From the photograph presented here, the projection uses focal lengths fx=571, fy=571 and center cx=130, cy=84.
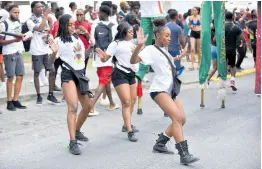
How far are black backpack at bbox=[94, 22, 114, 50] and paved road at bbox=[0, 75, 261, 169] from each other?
3.93 ft

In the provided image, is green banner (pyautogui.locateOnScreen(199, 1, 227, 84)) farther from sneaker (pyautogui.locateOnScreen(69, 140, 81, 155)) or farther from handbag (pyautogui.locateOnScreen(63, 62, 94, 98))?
sneaker (pyautogui.locateOnScreen(69, 140, 81, 155))

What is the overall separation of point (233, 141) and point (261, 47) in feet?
5.03

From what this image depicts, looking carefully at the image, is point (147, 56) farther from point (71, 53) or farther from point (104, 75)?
point (104, 75)

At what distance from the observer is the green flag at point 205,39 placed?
9688 mm

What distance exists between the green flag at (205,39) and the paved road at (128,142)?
732 millimetres

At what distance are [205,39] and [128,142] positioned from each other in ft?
9.45

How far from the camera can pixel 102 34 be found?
9.98m

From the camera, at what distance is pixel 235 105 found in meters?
10.8

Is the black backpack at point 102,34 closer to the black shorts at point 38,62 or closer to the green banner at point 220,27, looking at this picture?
the black shorts at point 38,62

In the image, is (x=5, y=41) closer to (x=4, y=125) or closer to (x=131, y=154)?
(x=4, y=125)

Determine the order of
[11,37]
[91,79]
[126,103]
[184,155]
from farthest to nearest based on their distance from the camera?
[91,79]
[11,37]
[126,103]
[184,155]

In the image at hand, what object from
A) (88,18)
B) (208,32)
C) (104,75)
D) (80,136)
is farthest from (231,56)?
(88,18)

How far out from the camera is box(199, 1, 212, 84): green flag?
31.8 ft

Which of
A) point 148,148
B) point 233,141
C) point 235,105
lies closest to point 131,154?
point 148,148
